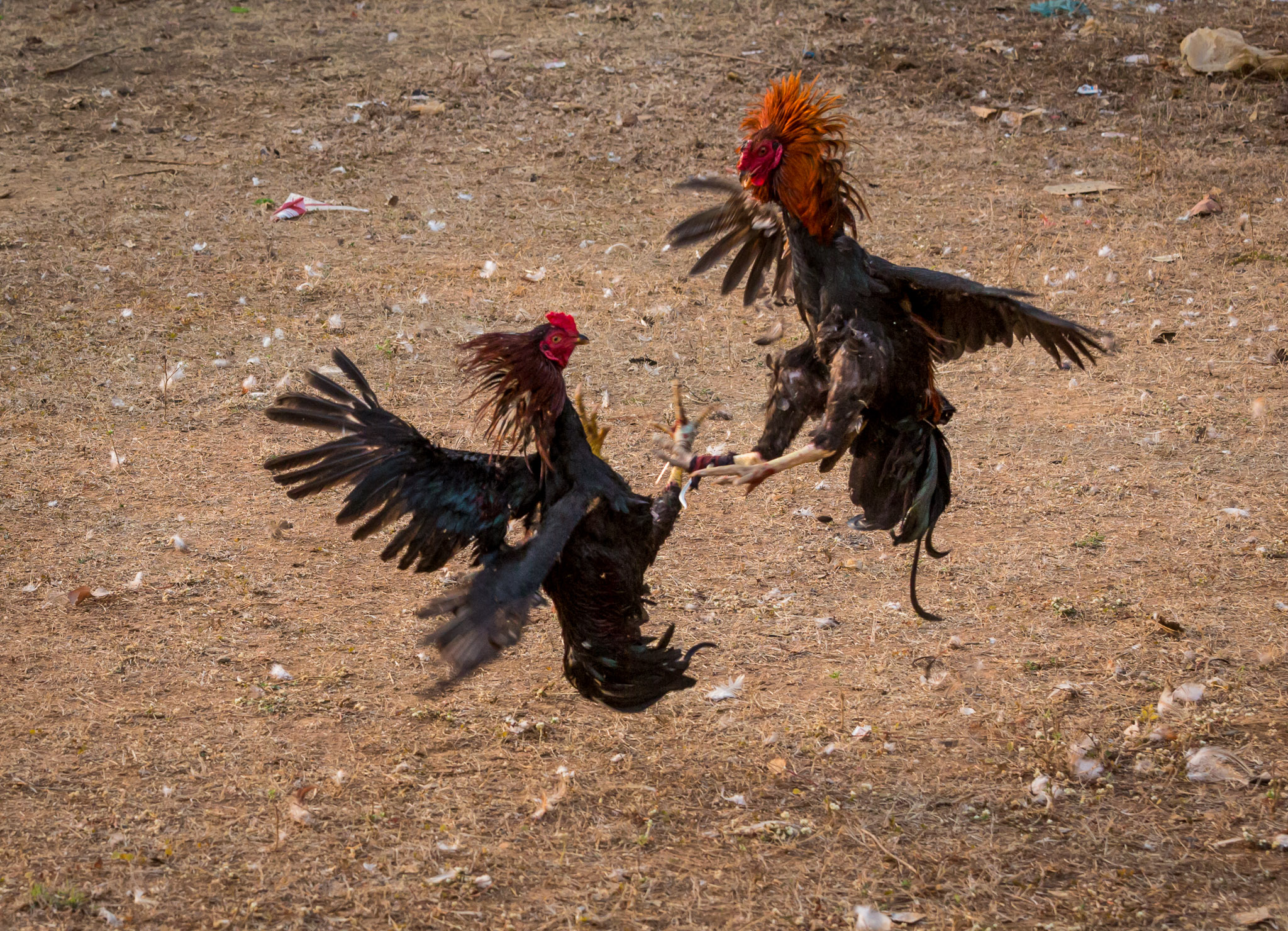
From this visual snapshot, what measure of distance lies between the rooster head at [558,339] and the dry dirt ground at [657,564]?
1.40 meters

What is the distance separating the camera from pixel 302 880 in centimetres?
359

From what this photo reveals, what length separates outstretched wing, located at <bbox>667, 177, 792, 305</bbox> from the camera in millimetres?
4793

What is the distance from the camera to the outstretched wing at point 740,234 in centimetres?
479

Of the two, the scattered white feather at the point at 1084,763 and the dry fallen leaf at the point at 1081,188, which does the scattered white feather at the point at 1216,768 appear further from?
the dry fallen leaf at the point at 1081,188

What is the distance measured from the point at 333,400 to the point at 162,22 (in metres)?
11.1

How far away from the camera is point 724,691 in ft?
15.0

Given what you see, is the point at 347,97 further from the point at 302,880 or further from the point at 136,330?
the point at 302,880

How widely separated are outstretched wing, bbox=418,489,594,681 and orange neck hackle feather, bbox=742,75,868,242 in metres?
1.56

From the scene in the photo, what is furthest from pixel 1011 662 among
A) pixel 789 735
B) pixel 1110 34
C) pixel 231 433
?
pixel 1110 34

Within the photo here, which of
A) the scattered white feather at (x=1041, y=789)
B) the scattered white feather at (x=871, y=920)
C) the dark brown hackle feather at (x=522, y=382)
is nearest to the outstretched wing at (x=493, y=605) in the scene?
the dark brown hackle feather at (x=522, y=382)

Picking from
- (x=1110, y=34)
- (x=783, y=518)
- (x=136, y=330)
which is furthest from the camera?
(x=1110, y=34)

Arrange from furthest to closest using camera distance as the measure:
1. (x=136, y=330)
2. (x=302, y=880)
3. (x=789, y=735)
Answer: (x=136, y=330) < (x=789, y=735) < (x=302, y=880)

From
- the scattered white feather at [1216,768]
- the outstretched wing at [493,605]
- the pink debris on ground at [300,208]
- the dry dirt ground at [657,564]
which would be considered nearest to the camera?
the outstretched wing at [493,605]

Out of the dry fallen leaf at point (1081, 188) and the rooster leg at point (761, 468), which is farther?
the dry fallen leaf at point (1081, 188)
